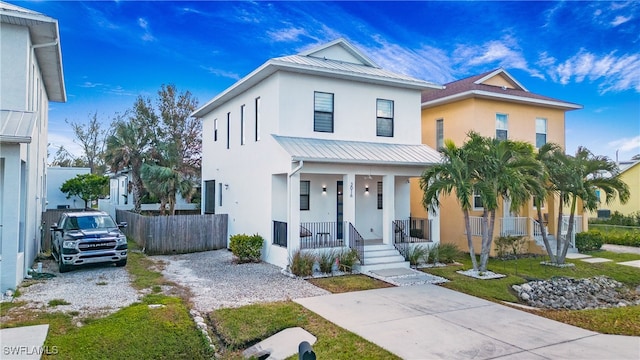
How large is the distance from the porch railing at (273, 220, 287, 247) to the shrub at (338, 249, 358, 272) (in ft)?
6.30

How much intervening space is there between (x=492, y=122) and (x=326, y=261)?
10.9m

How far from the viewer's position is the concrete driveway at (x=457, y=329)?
5.95 m

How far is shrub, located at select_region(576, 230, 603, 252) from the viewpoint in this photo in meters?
18.4

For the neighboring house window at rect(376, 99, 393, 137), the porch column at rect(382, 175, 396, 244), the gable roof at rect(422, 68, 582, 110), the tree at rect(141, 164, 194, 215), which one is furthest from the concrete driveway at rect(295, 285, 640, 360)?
the tree at rect(141, 164, 194, 215)

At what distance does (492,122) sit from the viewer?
17.7 m

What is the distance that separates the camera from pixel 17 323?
6.82 metres

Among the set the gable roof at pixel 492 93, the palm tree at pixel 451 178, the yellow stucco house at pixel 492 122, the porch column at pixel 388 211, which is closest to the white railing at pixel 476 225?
the yellow stucco house at pixel 492 122

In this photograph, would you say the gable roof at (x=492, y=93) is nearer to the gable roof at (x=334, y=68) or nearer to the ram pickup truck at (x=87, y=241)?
the gable roof at (x=334, y=68)

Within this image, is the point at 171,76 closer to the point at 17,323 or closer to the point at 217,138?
the point at 217,138

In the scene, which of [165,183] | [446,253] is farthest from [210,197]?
[446,253]

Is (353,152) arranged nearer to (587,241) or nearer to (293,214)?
(293,214)

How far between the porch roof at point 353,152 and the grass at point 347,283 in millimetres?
3637

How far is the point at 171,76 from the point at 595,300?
3042 cm

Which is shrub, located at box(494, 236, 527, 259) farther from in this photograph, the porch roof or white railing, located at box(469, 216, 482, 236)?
the porch roof
